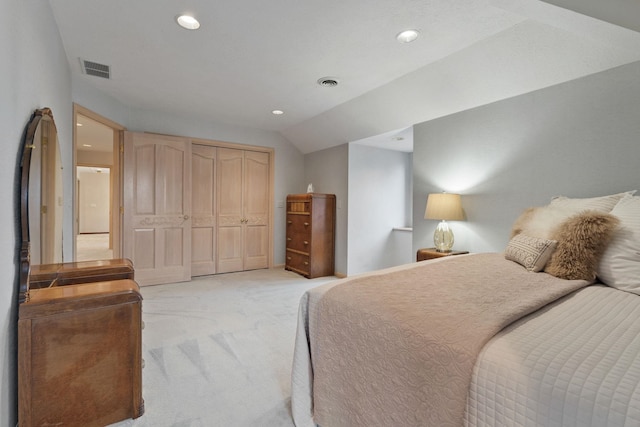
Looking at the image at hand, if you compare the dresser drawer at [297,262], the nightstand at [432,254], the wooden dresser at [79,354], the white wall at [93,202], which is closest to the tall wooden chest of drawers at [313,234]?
the dresser drawer at [297,262]

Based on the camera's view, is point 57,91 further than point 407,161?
No

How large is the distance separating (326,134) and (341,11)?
8.73 ft

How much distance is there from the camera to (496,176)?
2885 mm

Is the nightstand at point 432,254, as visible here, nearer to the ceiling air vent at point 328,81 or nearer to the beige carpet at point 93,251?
the ceiling air vent at point 328,81

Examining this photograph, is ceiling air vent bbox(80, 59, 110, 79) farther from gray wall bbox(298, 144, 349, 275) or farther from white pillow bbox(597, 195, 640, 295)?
white pillow bbox(597, 195, 640, 295)

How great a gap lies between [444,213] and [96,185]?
462 inches

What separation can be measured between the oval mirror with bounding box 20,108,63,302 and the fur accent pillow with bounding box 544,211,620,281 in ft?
8.93

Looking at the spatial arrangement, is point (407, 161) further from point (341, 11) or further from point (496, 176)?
point (341, 11)

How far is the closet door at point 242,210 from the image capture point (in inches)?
193

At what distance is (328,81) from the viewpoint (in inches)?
124

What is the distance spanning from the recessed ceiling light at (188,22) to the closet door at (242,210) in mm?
2760

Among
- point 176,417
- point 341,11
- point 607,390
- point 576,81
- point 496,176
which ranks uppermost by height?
point 341,11

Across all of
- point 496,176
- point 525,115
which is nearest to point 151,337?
point 496,176

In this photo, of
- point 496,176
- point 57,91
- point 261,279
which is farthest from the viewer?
point 261,279
